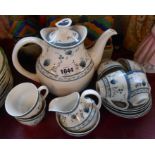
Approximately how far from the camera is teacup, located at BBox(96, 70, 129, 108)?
1.39 ft

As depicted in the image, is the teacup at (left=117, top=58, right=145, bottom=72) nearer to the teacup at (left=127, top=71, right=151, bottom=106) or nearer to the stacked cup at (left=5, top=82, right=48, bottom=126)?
the teacup at (left=127, top=71, right=151, bottom=106)

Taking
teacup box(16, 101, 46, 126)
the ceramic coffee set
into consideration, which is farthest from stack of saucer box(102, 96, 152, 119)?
teacup box(16, 101, 46, 126)

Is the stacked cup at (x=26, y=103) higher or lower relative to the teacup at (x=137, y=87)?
lower

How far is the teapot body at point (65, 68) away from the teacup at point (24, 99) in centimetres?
3

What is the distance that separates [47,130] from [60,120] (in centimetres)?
4

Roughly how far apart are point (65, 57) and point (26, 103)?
130 mm

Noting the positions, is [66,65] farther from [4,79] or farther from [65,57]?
[4,79]

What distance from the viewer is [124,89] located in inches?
16.7

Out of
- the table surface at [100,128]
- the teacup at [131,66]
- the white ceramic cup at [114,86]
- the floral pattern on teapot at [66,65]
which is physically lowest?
the table surface at [100,128]

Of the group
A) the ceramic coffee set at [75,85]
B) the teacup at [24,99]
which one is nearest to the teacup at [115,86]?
the ceramic coffee set at [75,85]

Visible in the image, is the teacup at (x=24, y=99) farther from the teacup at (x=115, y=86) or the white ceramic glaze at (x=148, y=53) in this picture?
the white ceramic glaze at (x=148, y=53)

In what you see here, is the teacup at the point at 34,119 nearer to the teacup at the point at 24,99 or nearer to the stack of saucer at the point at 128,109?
the teacup at the point at 24,99

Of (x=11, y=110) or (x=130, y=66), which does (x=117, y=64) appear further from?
(x=11, y=110)

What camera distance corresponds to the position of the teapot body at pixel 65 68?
0.42 meters
